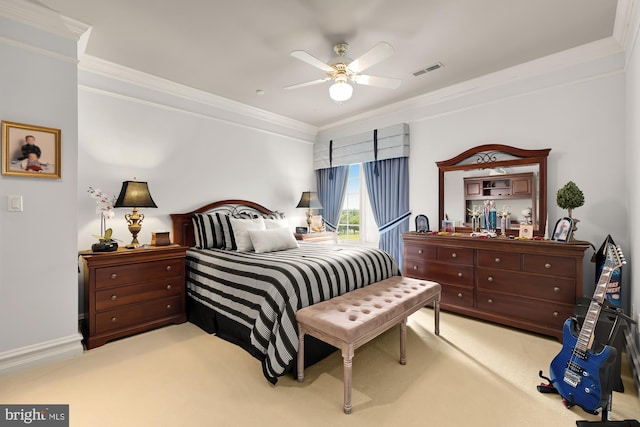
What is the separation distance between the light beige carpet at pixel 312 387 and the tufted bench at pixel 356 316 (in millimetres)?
201

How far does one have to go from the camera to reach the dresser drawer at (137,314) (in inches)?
106

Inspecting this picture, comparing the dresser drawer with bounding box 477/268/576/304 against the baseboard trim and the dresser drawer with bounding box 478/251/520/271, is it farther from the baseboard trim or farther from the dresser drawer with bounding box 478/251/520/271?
the baseboard trim

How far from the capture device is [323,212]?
549 cm

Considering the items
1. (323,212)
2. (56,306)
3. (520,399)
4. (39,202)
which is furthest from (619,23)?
(56,306)

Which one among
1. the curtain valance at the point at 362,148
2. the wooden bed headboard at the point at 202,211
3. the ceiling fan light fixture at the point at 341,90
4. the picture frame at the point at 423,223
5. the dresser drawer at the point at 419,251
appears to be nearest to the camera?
the ceiling fan light fixture at the point at 341,90

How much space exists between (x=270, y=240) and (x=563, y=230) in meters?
2.90

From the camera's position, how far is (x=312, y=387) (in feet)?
6.77

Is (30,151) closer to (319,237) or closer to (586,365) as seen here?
(319,237)

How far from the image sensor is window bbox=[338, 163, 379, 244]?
502 centimetres

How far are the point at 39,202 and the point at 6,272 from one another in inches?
22.1

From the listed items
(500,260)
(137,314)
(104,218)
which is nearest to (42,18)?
(104,218)

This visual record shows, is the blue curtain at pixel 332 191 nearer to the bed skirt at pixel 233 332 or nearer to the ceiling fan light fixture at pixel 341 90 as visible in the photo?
the ceiling fan light fixture at pixel 341 90

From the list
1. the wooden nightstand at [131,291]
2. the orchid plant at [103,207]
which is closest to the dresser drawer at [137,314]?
the wooden nightstand at [131,291]

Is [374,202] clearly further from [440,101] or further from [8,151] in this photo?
[8,151]
